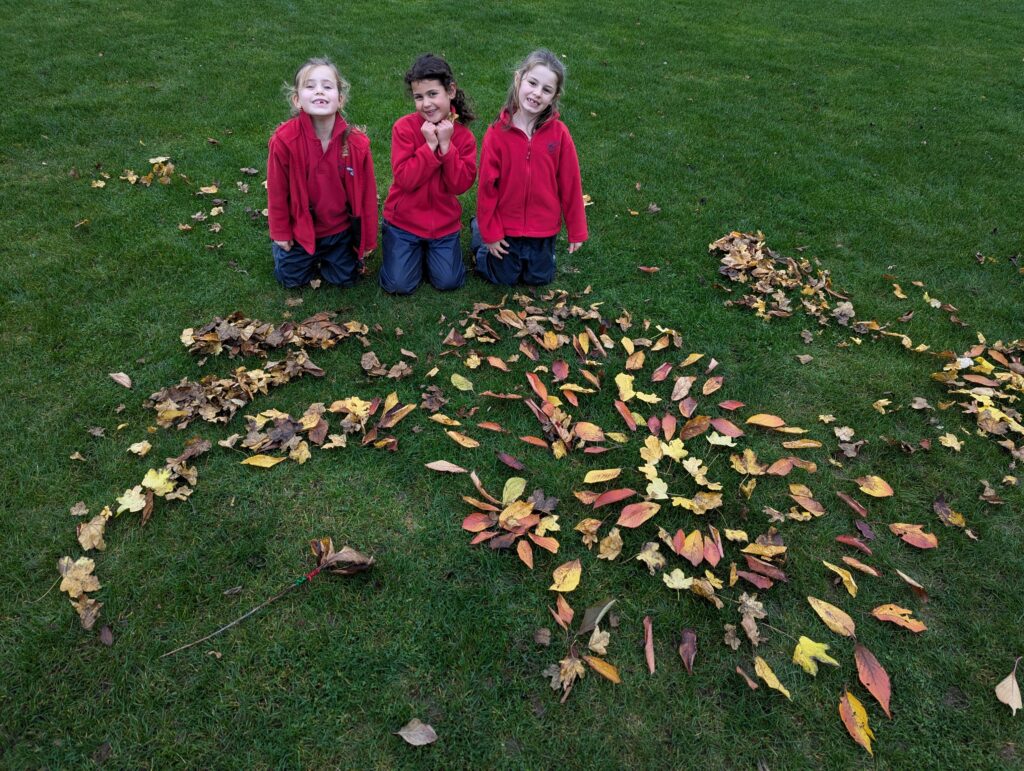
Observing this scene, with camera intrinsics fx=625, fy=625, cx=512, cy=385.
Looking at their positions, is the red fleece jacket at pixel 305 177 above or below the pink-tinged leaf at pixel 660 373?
above

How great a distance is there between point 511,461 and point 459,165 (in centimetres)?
190

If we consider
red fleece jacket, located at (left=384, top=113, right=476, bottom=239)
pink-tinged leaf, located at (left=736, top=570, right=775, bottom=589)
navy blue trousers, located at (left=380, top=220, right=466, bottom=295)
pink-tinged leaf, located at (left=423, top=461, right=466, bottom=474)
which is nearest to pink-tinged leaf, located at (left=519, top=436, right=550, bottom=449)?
pink-tinged leaf, located at (left=423, top=461, right=466, bottom=474)

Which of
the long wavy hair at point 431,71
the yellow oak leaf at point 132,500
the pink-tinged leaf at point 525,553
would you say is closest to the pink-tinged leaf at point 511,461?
the pink-tinged leaf at point 525,553

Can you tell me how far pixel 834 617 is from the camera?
2.38 meters

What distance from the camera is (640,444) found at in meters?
3.03

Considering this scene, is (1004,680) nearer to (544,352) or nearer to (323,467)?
(544,352)

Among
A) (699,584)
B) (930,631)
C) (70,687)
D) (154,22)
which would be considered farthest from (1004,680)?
(154,22)

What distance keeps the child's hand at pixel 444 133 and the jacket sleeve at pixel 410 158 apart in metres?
0.07

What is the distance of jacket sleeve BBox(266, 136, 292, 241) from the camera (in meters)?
3.58

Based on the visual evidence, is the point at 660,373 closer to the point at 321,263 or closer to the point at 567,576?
the point at 567,576

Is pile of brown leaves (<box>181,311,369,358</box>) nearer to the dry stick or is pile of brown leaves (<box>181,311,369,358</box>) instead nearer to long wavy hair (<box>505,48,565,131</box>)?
the dry stick

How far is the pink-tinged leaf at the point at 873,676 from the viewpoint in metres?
2.15

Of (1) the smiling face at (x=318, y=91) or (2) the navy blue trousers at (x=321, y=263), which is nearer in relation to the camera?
(1) the smiling face at (x=318, y=91)

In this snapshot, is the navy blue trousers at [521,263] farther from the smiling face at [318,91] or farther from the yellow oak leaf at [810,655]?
the yellow oak leaf at [810,655]
